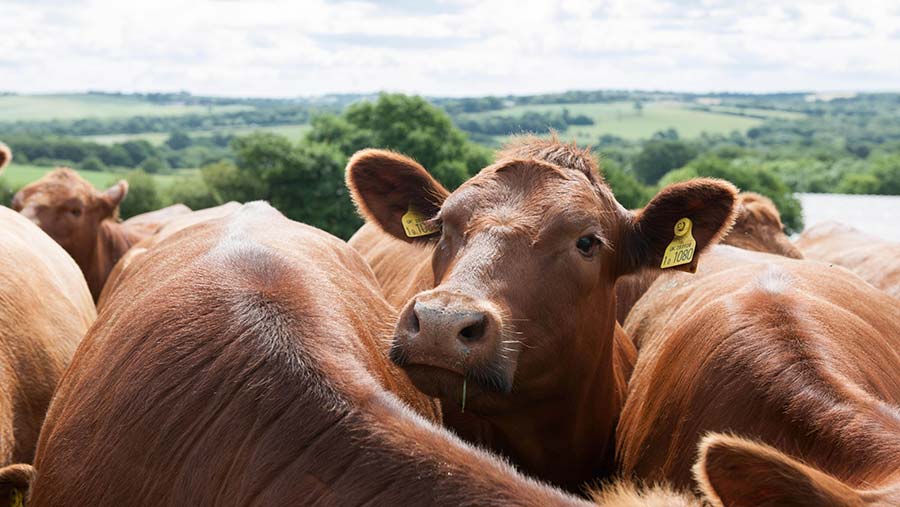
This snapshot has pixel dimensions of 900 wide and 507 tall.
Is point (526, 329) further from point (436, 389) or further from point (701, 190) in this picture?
point (701, 190)

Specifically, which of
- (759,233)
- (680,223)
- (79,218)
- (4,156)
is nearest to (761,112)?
(79,218)

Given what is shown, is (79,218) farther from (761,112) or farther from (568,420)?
(761,112)

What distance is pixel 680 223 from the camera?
5113 mm

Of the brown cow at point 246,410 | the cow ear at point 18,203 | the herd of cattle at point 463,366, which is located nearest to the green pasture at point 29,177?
the cow ear at point 18,203

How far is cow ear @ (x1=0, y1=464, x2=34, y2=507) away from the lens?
147 inches

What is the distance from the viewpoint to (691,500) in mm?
2439

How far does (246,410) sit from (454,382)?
3.79ft

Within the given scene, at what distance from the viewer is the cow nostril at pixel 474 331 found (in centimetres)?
388

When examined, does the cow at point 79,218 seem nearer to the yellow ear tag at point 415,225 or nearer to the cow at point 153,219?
the cow at point 153,219

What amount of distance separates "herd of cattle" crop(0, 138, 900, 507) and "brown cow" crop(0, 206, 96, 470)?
2 centimetres

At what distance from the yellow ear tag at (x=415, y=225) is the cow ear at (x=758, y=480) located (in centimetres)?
308

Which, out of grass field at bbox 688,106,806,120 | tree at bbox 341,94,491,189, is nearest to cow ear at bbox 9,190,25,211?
tree at bbox 341,94,491,189

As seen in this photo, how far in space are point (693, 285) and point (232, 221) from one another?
3300 mm

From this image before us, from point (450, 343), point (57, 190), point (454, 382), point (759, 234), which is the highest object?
point (450, 343)
